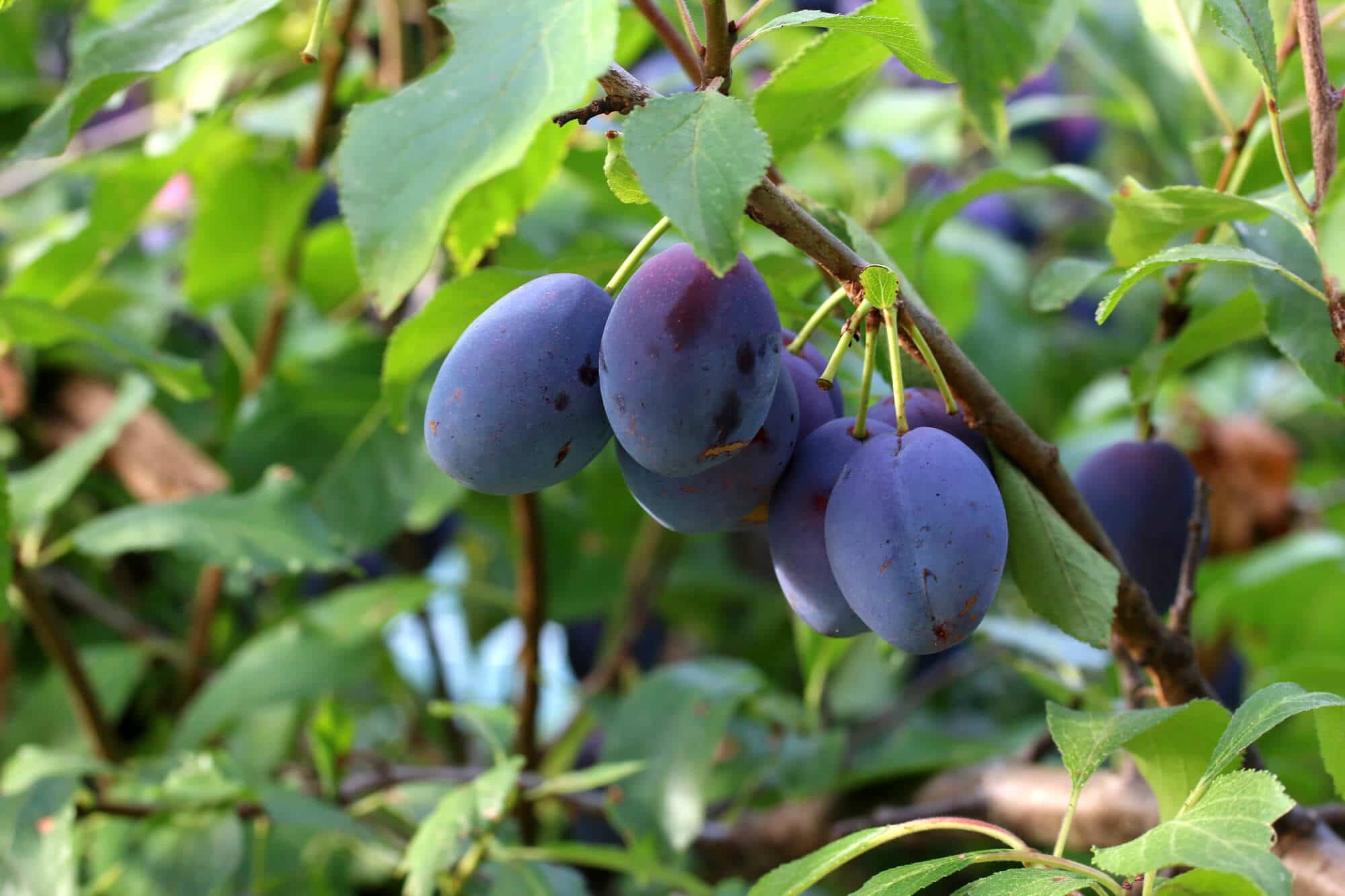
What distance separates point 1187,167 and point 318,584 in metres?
1.09

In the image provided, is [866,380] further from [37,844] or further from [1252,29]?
[37,844]

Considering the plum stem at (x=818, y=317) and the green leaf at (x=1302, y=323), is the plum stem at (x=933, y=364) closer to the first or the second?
the plum stem at (x=818, y=317)

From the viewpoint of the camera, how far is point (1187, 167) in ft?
3.92

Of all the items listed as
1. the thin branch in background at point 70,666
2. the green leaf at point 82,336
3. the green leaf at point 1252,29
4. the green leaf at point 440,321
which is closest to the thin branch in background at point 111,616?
the thin branch in background at point 70,666

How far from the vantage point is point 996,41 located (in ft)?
2.10

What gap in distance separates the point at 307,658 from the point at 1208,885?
791mm

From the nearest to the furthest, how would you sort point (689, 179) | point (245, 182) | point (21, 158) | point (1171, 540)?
1. point (689, 179)
2. point (21, 158)
3. point (1171, 540)
4. point (245, 182)

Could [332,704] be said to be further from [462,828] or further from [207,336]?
[207,336]

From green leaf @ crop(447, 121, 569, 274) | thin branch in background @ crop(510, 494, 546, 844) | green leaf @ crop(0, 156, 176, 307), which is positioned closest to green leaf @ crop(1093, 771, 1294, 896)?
green leaf @ crop(447, 121, 569, 274)

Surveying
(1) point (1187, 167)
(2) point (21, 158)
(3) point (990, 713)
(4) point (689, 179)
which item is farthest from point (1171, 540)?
(3) point (990, 713)

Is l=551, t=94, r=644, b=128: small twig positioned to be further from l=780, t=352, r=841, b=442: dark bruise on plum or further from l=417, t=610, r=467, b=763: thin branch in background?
l=417, t=610, r=467, b=763: thin branch in background

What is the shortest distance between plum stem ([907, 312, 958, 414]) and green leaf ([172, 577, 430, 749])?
688 mm

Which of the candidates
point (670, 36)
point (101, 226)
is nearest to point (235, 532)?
point (101, 226)

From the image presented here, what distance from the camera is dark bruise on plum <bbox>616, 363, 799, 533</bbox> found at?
1.56ft
